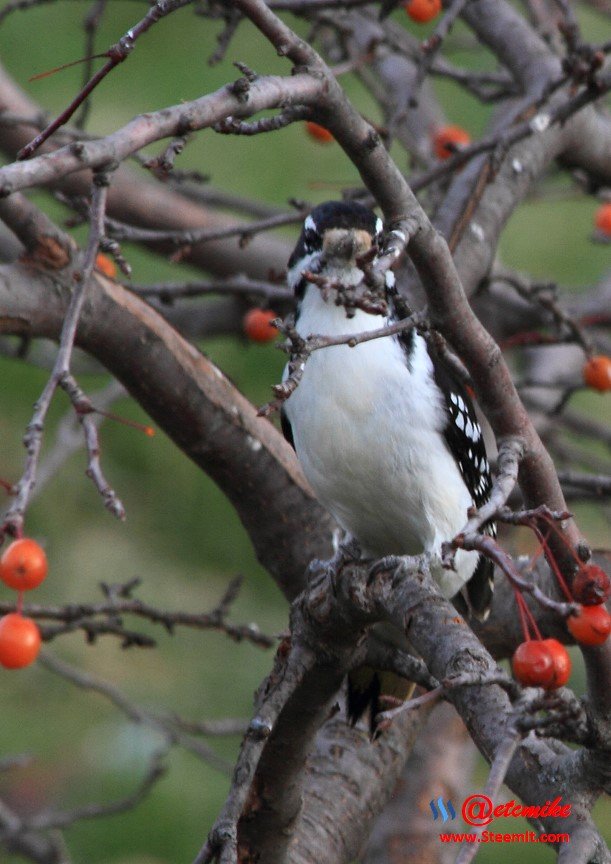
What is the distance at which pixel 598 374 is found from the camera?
139 inches

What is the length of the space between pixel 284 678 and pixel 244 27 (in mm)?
5350

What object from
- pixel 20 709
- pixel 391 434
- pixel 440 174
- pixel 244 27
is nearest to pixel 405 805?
pixel 391 434

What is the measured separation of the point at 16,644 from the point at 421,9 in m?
2.17

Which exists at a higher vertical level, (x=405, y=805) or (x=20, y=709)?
(x=20, y=709)

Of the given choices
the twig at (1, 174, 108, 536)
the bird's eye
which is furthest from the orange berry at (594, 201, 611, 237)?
the twig at (1, 174, 108, 536)

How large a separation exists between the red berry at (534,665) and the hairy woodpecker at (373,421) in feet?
3.41

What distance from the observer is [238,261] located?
186 inches

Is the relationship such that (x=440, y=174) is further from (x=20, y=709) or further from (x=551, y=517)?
(x=20, y=709)

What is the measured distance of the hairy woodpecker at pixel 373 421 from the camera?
2.82 metres

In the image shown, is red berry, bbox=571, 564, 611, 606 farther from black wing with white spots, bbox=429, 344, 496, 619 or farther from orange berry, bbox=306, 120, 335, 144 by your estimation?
orange berry, bbox=306, 120, 335, 144

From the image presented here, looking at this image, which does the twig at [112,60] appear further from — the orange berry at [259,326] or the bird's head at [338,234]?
the orange berry at [259,326]

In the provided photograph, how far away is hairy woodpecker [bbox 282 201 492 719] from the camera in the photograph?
9.27 ft

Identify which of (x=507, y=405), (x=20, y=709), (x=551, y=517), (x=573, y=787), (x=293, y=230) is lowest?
(x=573, y=787)

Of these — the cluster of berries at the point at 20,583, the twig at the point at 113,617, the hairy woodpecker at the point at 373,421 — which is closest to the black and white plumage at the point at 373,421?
the hairy woodpecker at the point at 373,421
